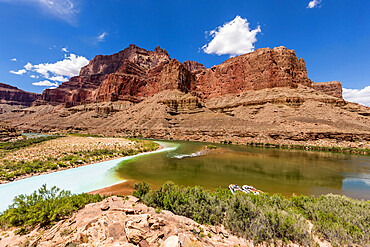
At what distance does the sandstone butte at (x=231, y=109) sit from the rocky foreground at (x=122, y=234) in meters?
37.4

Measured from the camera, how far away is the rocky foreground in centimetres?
317

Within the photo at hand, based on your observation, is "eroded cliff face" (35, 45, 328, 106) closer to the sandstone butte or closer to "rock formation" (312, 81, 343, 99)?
the sandstone butte

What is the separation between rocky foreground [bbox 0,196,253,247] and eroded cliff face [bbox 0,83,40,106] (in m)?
214

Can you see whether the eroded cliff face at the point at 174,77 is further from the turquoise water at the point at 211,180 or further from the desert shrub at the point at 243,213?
the desert shrub at the point at 243,213

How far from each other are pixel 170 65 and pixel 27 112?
403 ft

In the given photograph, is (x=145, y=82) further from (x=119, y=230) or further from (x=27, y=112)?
(x=119, y=230)

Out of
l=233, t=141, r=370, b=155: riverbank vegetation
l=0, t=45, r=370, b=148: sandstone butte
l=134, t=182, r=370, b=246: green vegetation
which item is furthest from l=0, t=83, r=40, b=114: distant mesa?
l=233, t=141, r=370, b=155: riverbank vegetation

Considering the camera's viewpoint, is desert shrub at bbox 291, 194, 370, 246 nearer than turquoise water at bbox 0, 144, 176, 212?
Yes

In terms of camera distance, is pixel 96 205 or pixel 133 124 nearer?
pixel 96 205

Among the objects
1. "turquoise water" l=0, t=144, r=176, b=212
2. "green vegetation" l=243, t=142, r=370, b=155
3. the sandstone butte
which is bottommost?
"turquoise water" l=0, t=144, r=176, b=212

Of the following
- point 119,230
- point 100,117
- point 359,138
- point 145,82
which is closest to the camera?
point 119,230

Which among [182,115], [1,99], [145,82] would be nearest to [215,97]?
[182,115]


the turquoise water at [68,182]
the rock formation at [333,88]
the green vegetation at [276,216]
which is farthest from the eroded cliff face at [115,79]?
the rock formation at [333,88]

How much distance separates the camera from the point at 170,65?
297 ft
